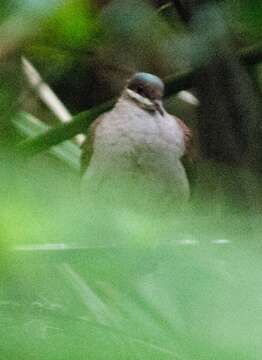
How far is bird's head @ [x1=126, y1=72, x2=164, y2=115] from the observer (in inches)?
61.9

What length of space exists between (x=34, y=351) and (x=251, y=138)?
0.51 meters

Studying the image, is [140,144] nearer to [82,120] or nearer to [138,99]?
[138,99]

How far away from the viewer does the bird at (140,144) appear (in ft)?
4.99

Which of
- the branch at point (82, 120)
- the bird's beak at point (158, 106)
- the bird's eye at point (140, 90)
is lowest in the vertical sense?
the bird's beak at point (158, 106)

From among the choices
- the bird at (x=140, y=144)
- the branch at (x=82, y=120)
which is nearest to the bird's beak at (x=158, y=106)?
the bird at (x=140, y=144)

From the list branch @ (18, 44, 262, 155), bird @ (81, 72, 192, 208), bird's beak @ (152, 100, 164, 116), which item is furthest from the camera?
bird's beak @ (152, 100, 164, 116)

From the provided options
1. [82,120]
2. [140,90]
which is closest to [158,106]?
[140,90]

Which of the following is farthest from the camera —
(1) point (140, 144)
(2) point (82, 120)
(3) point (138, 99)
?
(3) point (138, 99)

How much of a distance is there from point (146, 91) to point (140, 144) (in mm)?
108

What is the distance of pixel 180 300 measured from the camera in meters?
0.29

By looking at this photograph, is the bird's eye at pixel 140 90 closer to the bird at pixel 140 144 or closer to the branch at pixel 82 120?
the bird at pixel 140 144

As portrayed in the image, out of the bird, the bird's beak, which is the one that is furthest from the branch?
the bird's beak

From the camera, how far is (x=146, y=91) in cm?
164

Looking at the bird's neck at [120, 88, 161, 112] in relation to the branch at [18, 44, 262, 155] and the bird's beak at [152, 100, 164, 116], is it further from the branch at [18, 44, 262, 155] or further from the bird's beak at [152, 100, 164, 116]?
the branch at [18, 44, 262, 155]
